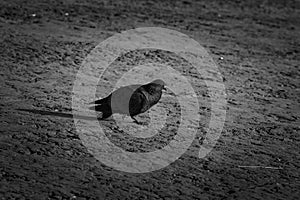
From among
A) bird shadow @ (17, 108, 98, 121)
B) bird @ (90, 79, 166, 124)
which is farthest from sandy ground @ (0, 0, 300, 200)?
bird @ (90, 79, 166, 124)

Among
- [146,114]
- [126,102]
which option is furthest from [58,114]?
[146,114]

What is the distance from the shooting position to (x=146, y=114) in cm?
627

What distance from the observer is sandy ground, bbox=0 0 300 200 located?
4730 mm

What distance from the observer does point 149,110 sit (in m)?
6.36

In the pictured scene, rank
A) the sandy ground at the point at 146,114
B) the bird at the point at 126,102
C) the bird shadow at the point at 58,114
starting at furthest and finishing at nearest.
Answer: the bird shadow at the point at 58,114 → the bird at the point at 126,102 → the sandy ground at the point at 146,114

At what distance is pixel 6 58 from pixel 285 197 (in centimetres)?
443

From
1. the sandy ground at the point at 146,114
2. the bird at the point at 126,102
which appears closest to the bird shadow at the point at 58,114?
the sandy ground at the point at 146,114

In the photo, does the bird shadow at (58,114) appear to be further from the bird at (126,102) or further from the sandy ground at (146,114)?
the bird at (126,102)

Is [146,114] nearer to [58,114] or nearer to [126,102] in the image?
[126,102]

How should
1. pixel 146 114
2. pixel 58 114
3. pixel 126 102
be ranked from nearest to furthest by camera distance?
pixel 126 102 → pixel 58 114 → pixel 146 114

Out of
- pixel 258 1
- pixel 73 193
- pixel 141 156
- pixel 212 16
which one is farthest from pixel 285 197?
pixel 258 1

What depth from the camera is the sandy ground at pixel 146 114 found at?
4730mm

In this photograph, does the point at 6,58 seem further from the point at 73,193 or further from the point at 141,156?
the point at 73,193

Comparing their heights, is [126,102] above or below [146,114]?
above
